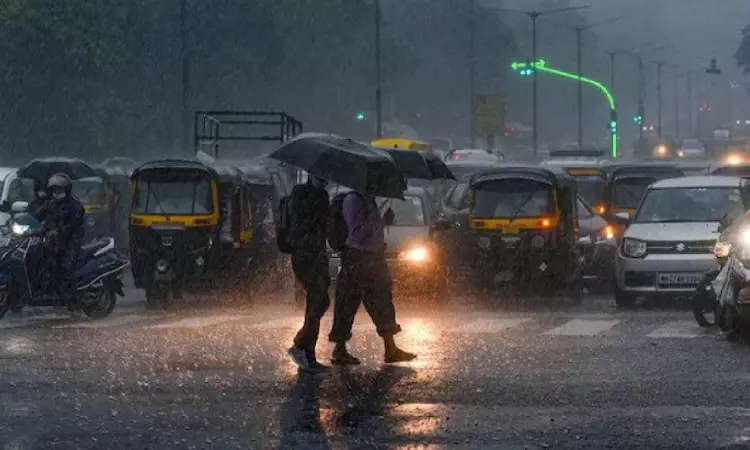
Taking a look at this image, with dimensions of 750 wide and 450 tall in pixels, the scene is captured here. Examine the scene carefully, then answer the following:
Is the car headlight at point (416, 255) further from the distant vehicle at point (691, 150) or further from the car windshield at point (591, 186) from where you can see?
Result: the distant vehicle at point (691, 150)

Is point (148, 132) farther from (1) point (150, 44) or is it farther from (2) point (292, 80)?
(2) point (292, 80)

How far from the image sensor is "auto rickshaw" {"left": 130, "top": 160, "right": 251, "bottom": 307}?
2416cm

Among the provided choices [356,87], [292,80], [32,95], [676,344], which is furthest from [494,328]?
[356,87]

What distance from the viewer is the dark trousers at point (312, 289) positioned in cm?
1473

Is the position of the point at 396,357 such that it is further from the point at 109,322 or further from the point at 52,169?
the point at 52,169

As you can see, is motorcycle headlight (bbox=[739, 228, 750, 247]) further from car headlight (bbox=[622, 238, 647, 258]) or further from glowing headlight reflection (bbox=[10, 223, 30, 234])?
glowing headlight reflection (bbox=[10, 223, 30, 234])

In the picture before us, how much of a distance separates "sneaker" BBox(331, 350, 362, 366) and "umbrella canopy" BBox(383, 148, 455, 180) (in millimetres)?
2351

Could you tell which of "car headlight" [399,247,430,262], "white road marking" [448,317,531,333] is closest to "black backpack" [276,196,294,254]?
"white road marking" [448,317,531,333]

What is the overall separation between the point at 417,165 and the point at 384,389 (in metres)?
4.47

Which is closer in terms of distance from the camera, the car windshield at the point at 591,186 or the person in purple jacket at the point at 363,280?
the person in purple jacket at the point at 363,280

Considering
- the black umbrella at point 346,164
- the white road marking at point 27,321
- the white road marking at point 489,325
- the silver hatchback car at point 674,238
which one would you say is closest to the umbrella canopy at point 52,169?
the white road marking at point 27,321

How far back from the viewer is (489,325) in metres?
19.6

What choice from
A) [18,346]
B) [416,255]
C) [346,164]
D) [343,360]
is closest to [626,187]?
[416,255]

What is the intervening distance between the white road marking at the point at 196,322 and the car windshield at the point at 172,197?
120 inches
